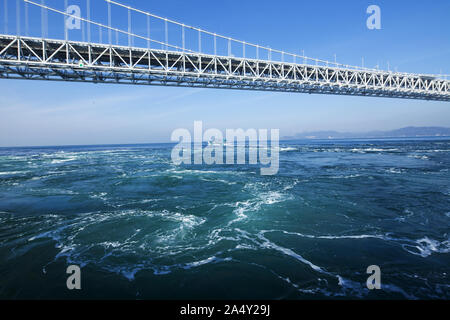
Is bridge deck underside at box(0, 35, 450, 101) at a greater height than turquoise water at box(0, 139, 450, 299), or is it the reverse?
bridge deck underside at box(0, 35, 450, 101)

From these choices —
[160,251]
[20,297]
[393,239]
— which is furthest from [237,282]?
[393,239]

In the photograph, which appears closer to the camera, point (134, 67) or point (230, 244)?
point (230, 244)

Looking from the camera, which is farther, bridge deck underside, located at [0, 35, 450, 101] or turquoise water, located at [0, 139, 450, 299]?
bridge deck underside, located at [0, 35, 450, 101]

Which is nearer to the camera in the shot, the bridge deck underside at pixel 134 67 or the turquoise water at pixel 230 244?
the turquoise water at pixel 230 244

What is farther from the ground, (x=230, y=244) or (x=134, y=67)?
(x=134, y=67)

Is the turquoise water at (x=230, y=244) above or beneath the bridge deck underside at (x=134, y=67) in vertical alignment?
beneath
